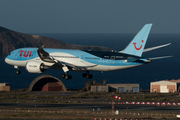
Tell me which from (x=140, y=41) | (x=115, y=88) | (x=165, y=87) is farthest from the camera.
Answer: (x=165, y=87)

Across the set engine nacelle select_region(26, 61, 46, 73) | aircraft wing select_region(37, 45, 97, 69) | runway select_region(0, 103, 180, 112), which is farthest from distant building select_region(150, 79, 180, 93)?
engine nacelle select_region(26, 61, 46, 73)

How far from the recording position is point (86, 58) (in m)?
66.4

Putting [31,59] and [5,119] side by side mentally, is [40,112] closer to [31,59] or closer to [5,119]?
[5,119]

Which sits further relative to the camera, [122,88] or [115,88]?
[122,88]

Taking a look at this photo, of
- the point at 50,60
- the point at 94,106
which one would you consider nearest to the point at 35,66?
the point at 50,60

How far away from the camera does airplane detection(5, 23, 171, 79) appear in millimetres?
Answer: 64250

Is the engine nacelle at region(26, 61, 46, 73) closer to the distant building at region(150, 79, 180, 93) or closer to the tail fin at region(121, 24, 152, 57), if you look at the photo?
the tail fin at region(121, 24, 152, 57)

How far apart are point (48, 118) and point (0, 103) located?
2318 cm

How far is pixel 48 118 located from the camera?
54.1 metres

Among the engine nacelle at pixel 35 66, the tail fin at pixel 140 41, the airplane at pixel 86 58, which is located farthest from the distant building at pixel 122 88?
the tail fin at pixel 140 41

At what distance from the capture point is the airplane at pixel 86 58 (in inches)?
2530

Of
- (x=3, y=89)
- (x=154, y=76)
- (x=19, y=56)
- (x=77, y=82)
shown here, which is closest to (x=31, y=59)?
(x=19, y=56)

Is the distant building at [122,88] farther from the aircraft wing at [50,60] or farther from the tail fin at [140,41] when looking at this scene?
the tail fin at [140,41]

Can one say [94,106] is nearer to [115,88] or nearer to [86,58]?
[86,58]
